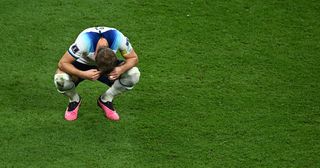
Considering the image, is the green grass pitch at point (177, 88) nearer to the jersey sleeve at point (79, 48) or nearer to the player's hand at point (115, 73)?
the player's hand at point (115, 73)

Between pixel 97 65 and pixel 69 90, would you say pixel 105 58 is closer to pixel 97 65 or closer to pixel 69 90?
pixel 97 65

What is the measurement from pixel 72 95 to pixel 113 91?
403 millimetres

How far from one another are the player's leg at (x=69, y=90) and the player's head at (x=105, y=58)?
0.46 meters

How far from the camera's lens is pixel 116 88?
251 inches

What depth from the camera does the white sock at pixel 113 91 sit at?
6.33 m

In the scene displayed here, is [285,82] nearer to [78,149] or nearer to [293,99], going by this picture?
[293,99]

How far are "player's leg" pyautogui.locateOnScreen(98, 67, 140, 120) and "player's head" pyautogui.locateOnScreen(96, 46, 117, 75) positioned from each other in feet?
1.43

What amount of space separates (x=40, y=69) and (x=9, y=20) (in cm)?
108

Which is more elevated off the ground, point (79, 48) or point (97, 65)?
point (79, 48)

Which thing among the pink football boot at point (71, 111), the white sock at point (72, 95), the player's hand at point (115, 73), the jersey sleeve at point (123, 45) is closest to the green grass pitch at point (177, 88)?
the pink football boot at point (71, 111)

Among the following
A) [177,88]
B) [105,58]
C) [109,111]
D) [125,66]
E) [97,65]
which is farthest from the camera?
[177,88]

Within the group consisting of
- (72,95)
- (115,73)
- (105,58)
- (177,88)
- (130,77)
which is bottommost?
(177,88)

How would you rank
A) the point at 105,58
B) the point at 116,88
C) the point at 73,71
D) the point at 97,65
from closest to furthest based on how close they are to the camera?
1. the point at 105,58
2. the point at 97,65
3. the point at 73,71
4. the point at 116,88

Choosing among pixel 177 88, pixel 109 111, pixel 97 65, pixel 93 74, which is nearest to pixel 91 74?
pixel 93 74
